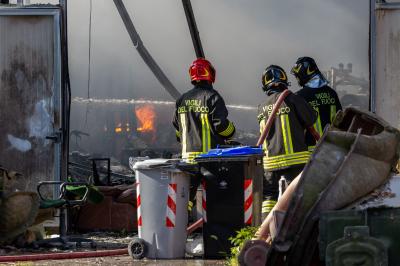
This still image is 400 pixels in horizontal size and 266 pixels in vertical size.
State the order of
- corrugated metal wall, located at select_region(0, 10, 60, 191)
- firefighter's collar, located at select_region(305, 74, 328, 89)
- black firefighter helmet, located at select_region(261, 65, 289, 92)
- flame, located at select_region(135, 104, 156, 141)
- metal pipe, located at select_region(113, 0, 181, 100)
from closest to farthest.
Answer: black firefighter helmet, located at select_region(261, 65, 289, 92), firefighter's collar, located at select_region(305, 74, 328, 89), corrugated metal wall, located at select_region(0, 10, 60, 191), metal pipe, located at select_region(113, 0, 181, 100), flame, located at select_region(135, 104, 156, 141)

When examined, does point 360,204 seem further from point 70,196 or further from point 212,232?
point 70,196

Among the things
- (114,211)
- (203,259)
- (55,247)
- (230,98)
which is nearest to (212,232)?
(203,259)

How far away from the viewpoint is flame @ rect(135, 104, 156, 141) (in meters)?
19.3

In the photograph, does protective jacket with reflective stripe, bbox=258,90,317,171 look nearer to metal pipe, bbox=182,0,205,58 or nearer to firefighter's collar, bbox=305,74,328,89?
firefighter's collar, bbox=305,74,328,89

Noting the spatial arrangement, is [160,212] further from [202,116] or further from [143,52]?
[143,52]

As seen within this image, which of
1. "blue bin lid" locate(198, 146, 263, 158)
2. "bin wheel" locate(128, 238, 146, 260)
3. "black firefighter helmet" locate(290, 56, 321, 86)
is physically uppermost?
"black firefighter helmet" locate(290, 56, 321, 86)

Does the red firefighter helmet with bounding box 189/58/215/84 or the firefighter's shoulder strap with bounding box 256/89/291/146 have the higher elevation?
the red firefighter helmet with bounding box 189/58/215/84

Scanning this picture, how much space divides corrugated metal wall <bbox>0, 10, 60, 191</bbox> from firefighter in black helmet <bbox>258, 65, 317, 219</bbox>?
3321 millimetres

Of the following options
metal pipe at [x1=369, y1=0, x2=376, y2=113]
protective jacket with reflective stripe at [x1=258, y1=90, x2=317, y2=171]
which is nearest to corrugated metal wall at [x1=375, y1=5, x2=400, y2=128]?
metal pipe at [x1=369, y1=0, x2=376, y2=113]

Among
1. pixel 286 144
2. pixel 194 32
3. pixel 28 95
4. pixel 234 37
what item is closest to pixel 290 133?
pixel 286 144

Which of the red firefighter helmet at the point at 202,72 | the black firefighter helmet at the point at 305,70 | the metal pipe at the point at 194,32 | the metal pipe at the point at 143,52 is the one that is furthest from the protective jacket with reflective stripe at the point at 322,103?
the metal pipe at the point at 143,52

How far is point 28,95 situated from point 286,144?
3.90m

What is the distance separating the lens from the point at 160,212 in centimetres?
956

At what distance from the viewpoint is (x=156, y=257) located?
9.57 metres
